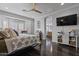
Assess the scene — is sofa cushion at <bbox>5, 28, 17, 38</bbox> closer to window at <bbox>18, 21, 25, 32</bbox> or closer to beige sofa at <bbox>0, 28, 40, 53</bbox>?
beige sofa at <bbox>0, 28, 40, 53</bbox>

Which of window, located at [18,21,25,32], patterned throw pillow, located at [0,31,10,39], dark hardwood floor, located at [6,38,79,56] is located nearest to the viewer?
patterned throw pillow, located at [0,31,10,39]

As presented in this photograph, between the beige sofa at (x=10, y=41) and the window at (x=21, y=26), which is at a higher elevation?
the window at (x=21, y=26)

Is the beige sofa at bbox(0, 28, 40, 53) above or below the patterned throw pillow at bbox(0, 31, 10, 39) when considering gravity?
below

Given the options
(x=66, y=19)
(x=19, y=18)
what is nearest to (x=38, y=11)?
(x=19, y=18)

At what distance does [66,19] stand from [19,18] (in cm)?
184

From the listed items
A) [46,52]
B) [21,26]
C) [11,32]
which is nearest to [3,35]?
[11,32]

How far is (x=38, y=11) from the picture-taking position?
2197mm

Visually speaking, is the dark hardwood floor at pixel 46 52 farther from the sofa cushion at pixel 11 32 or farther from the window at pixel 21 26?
the window at pixel 21 26

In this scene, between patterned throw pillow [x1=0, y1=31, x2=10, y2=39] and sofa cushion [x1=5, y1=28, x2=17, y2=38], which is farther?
sofa cushion [x1=5, y1=28, x2=17, y2=38]

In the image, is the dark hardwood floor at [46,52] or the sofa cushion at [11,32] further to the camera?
the dark hardwood floor at [46,52]

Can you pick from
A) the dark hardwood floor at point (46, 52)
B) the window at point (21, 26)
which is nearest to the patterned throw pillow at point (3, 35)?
the window at point (21, 26)

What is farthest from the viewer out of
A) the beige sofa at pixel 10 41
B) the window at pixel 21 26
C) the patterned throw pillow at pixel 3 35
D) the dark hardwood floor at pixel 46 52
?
the dark hardwood floor at pixel 46 52

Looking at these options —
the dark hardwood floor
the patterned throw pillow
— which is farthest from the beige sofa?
the dark hardwood floor

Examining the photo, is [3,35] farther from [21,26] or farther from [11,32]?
[21,26]
